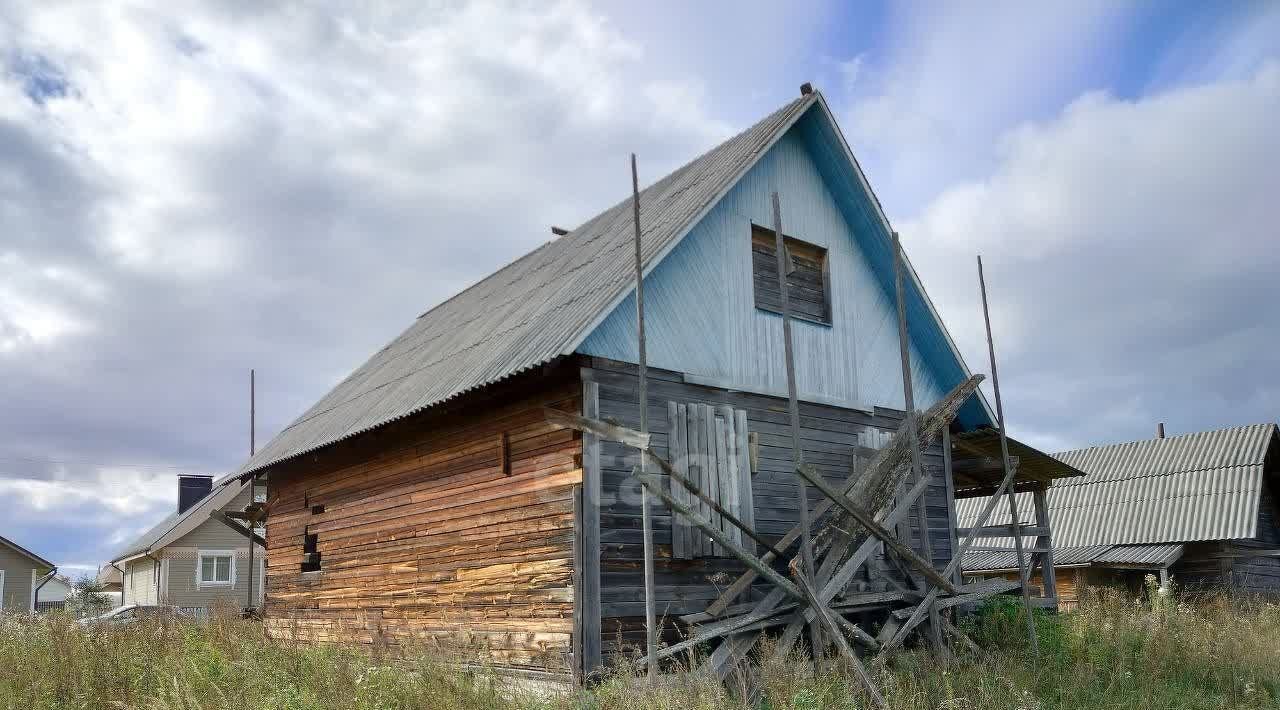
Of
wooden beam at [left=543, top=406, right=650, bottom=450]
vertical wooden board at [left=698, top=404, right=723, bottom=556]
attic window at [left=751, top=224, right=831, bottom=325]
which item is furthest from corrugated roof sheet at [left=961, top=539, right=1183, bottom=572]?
wooden beam at [left=543, top=406, right=650, bottom=450]

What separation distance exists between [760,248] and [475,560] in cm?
521

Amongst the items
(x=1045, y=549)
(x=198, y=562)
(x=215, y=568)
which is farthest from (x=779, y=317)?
(x=215, y=568)

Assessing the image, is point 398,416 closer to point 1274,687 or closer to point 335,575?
point 335,575

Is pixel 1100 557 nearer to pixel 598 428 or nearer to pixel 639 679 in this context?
pixel 598 428

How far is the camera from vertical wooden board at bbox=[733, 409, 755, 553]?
37.9 ft

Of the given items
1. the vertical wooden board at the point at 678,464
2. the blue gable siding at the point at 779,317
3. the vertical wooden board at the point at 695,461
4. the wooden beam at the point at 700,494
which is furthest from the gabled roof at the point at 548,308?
the vertical wooden board at the point at 695,461

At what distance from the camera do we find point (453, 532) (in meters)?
12.0

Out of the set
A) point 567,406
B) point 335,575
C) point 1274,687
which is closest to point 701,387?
point 567,406

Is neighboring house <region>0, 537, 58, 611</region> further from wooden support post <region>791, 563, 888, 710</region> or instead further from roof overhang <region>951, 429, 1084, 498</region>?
wooden support post <region>791, 563, 888, 710</region>

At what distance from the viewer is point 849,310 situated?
13.9 metres

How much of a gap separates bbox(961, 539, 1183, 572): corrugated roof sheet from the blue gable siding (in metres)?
8.72

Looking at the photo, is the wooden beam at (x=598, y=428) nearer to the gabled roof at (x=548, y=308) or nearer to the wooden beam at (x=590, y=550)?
the wooden beam at (x=590, y=550)

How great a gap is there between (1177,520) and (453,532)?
18.5 metres

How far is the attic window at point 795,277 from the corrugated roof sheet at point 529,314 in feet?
3.85
